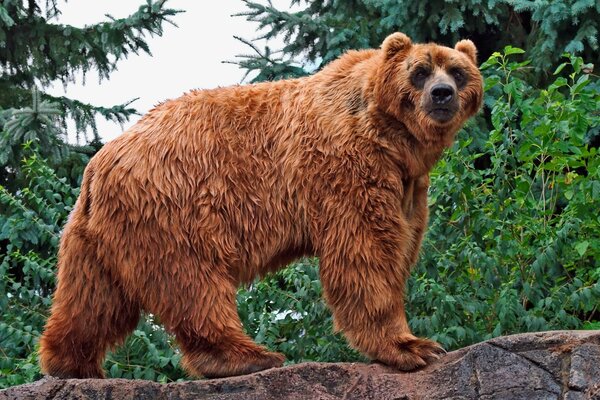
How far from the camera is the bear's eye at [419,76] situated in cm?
541

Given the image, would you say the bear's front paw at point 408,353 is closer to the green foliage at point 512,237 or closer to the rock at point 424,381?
the rock at point 424,381

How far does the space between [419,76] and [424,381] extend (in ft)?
4.80

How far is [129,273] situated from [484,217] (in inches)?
95.8

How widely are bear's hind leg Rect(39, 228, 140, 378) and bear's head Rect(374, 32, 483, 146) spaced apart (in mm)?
1576

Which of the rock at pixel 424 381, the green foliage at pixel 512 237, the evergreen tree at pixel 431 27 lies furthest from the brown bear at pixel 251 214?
the evergreen tree at pixel 431 27

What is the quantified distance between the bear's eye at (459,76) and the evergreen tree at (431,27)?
402 cm

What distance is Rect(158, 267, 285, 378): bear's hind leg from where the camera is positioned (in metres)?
5.14

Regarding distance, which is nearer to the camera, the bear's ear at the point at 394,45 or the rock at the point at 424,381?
the rock at the point at 424,381

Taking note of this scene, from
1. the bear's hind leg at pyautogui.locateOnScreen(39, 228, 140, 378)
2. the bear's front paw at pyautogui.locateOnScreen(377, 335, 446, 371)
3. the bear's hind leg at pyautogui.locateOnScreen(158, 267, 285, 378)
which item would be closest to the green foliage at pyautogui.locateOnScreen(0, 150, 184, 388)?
the bear's hind leg at pyautogui.locateOnScreen(39, 228, 140, 378)

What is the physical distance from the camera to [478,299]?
693cm

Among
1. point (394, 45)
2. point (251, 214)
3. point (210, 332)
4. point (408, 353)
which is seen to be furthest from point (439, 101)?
point (210, 332)

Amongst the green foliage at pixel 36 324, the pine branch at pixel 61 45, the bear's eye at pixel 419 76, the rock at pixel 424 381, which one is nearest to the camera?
the rock at pixel 424 381

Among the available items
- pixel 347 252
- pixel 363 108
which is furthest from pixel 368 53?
pixel 347 252

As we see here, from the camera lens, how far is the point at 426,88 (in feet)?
17.6
